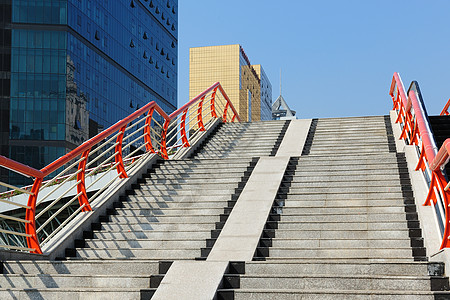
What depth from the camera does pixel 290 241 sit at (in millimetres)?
8008

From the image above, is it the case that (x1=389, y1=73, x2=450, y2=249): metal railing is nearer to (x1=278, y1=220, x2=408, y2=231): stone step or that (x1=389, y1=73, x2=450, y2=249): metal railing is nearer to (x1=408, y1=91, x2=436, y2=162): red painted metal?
(x1=408, y1=91, x2=436, y2=162): red painted metal

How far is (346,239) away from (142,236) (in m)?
2.85

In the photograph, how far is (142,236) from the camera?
875cm

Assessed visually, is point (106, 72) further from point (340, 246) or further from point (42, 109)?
point (340, 246)

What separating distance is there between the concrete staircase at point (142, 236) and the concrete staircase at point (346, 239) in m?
1.04

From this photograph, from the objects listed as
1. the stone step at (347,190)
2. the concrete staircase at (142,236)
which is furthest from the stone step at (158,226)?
the stone step at (347,190)

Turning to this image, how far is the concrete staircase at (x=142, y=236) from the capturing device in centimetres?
662

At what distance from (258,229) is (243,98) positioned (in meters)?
151

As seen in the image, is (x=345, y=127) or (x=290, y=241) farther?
(x=345, y=127)

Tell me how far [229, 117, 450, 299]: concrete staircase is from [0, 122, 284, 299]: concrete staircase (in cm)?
104

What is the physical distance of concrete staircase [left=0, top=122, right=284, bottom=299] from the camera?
662 centimetres

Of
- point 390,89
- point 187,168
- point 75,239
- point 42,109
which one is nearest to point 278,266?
point 75,239

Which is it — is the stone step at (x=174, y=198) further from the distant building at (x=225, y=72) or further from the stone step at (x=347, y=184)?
the distant building at (x=225, y=72)

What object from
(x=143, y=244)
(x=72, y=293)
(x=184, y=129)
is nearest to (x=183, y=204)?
(x=143, y=244)
